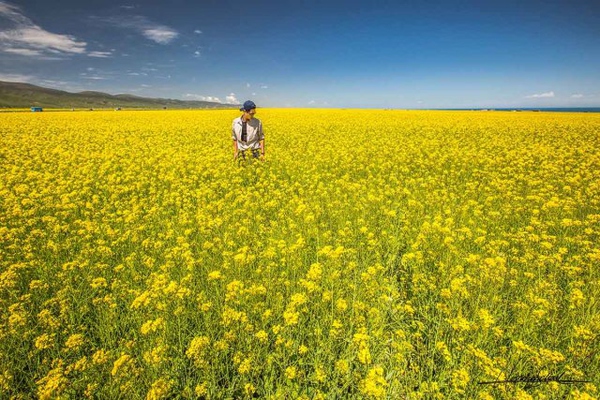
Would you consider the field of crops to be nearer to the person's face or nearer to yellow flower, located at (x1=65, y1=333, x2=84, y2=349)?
yellow flower, located at (x1=65, y1=333, x2=84, y2=349)

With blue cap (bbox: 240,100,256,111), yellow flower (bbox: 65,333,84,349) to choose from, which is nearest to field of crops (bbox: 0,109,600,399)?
yellow flower (bbox: 65,333,84,349)

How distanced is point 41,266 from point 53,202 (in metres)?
3.35

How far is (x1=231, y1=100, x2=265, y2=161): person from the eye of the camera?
31.6ft

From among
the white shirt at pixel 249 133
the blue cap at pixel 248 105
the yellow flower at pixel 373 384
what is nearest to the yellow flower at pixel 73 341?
the yellow flower at pixel 373 384

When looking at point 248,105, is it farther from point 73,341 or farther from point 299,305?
point 73,341

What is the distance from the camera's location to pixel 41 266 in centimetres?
439

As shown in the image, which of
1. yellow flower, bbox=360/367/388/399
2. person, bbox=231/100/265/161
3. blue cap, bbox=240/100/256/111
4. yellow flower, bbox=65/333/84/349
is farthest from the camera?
person, bbox=231/100/265/161

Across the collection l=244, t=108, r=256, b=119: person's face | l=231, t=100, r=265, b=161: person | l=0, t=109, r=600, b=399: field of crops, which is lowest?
l=0, t=109, r=600, b=399: field of crops

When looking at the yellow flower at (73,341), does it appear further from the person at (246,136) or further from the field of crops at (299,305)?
the person at (246,136)

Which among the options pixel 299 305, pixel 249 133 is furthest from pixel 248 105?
pixel 299 305

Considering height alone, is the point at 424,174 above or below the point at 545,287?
above

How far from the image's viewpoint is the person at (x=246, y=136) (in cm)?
963

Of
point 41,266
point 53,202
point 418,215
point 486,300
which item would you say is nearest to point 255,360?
point 486,300

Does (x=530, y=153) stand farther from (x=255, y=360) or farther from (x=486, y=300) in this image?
(x=255, y=360)
